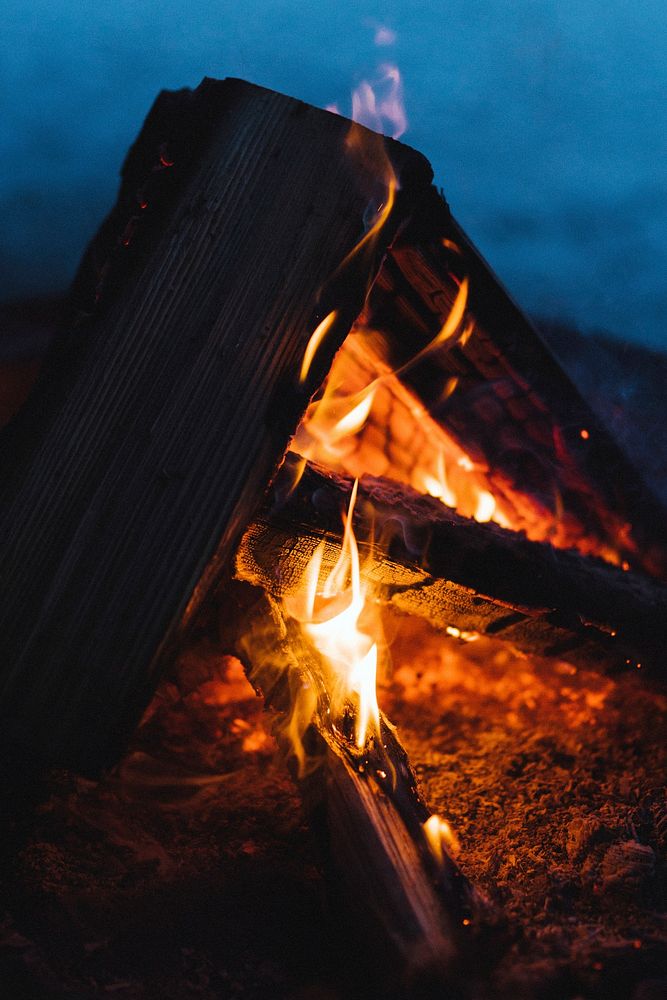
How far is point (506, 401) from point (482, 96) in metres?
6.58

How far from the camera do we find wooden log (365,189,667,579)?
2.44 metres

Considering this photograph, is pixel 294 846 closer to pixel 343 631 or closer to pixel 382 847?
pixel 382 847

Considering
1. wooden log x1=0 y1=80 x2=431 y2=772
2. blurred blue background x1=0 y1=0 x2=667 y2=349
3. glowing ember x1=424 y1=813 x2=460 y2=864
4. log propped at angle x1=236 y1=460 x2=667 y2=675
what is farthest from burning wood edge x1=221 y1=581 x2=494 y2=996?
blurred blue background x1=0 y1=0 x2=667 y2=349

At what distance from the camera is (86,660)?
1592 millimetres

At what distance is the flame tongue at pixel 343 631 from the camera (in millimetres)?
1848

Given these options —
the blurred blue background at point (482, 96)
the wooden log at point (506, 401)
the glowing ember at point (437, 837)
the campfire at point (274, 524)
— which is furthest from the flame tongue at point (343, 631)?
the blurred blue background at point (482, 96)

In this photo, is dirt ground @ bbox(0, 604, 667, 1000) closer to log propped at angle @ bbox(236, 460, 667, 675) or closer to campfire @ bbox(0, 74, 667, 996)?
campfire @ bbox(0, 74, 667, 996)

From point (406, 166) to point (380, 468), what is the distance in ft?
4.61

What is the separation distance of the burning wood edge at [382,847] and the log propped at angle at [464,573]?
1.03 ft

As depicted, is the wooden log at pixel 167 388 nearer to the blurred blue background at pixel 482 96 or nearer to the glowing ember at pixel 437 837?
the glowing ember at pixel 437 837

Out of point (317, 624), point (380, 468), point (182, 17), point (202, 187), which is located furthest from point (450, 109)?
point (317, 624)

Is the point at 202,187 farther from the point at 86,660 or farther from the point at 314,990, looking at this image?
the point at 314,990

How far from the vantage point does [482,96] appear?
7.80 metres

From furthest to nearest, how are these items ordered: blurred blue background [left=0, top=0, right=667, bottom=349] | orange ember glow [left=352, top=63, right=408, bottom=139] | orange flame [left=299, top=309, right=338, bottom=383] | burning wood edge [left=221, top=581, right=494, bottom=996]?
blurred blue background [left=0, top=0, right=667, bottom=349] → orange ember glow [left=352, top=63, right=408, bottom=139] → orange flame [left=299, top=309, right=338, bottom=383] → burning wood edge [left=221, top=581, right=494, bottom=996]
